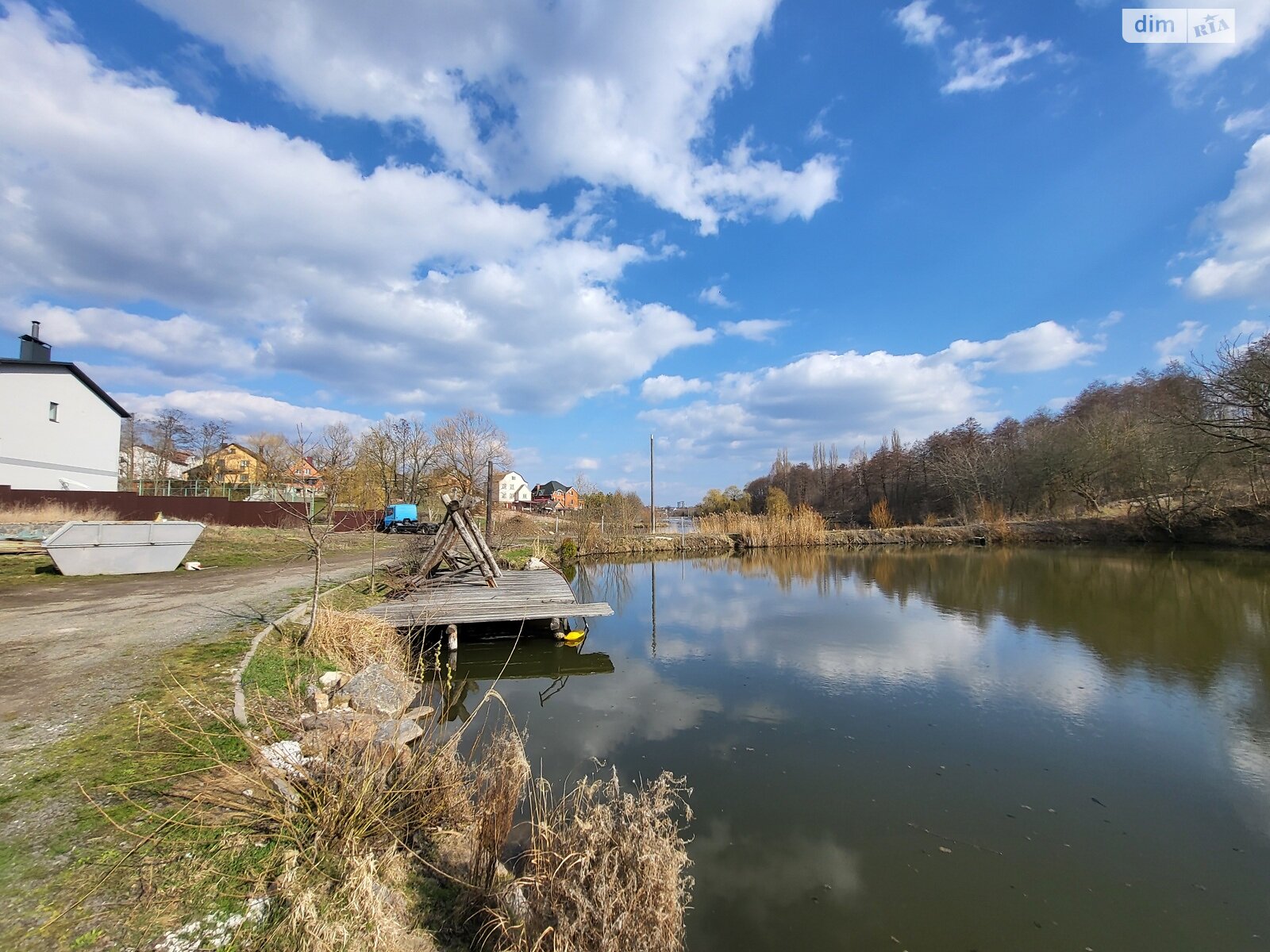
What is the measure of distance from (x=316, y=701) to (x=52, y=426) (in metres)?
29.7

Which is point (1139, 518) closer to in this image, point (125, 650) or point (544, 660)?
point (544, 660)

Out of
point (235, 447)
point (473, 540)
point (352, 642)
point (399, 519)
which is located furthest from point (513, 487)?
point (352, 642)

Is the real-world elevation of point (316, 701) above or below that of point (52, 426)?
below

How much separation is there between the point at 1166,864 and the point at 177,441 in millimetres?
52097

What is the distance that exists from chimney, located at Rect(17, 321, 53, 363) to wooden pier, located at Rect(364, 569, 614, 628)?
85.0 ft

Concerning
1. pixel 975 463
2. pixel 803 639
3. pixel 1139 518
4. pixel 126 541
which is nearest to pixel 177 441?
pixel 126 541

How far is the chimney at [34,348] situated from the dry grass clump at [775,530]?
33.0 meters

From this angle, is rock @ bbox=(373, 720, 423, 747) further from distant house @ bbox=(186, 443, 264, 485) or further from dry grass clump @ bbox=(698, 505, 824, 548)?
distant house @ bbox=(186, 443, 264, 485)

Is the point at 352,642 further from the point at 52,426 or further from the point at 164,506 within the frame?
the point at 52,426

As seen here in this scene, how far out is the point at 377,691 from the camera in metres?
5.82

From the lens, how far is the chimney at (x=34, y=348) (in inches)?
945

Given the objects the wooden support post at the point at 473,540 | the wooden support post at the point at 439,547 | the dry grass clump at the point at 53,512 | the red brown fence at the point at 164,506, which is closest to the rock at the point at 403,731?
the wooden support post at the point at 473,540

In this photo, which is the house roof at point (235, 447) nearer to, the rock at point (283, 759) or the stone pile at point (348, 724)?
the stone pile at point (348, 724)

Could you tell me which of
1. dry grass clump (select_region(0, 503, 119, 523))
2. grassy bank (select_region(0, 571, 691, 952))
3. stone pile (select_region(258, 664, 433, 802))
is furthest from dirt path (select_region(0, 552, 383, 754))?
dry grass clump (select_region(0, 503, 119, 523))
